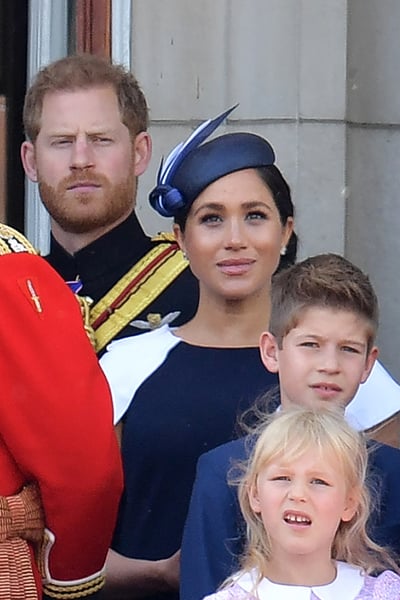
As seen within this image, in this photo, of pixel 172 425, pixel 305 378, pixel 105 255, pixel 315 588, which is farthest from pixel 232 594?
pixel 105 255

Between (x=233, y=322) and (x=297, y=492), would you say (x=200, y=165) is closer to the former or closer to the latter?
(x=233, y=322)

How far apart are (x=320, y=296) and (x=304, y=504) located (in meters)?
0.44

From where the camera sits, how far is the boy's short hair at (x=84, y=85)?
3.43 m

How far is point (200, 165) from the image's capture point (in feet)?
9.98

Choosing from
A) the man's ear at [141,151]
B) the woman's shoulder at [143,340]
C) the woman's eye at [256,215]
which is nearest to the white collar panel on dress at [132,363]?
the woman's shoulder at [143,340]

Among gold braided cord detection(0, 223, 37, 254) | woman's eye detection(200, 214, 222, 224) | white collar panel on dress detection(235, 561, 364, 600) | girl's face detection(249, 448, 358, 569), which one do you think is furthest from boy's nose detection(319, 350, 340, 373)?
gold braided cord detection(0, 223, 37, 254)

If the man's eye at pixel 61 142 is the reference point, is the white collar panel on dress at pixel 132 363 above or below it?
below

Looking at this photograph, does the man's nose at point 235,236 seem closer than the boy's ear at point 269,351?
No

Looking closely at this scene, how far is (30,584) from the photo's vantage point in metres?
2.75

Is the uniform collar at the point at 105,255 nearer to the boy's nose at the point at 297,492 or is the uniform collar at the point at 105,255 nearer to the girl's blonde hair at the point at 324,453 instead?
the girl's blonde hair at the point at 324,453

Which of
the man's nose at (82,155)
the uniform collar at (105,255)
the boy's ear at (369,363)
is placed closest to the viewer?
the boy's ear at (369,363)

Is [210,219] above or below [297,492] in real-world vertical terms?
above

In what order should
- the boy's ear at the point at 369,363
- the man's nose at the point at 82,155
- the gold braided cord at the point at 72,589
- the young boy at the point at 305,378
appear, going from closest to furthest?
the young boy at the point at 305,378 → the boy's ear at the point at 369,363 → the gold braided cord at the point at 72,589 → the man's nose at the point at 82,155

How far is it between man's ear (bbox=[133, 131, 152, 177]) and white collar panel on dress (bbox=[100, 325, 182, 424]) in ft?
1.61
